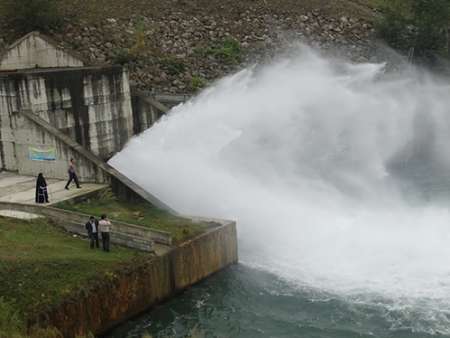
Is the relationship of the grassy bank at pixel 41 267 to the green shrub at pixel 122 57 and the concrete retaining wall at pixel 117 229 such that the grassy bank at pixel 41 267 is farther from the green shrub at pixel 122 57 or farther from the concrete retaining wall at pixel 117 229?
the green shrub at pixel 122 57

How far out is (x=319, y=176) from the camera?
3656 cm

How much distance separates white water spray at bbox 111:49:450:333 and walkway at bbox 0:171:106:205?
3.49 metres

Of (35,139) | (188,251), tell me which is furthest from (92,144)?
(188,251)

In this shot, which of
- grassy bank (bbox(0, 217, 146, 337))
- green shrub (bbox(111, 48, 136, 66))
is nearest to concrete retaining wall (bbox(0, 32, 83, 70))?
green shrub (bbox(111, 48, 136, 66))

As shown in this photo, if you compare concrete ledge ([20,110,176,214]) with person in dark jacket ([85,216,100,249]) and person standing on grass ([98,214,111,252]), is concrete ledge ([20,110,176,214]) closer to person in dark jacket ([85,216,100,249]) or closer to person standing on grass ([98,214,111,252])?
person in dark jacket ([85,216,100,249])

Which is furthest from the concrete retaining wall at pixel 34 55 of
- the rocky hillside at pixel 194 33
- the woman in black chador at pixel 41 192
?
the woman in black chador at pixel 41 192

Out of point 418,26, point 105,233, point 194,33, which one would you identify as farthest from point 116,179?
point 418,26

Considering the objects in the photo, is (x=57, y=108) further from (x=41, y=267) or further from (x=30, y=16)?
(x=30, y=16)

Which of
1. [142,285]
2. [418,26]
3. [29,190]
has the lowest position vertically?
[142,285]

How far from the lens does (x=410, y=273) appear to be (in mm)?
23969

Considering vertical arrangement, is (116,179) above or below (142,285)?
above

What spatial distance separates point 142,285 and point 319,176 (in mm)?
16956

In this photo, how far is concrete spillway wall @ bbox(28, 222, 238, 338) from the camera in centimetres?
1969

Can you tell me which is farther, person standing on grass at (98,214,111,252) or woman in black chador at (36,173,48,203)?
woman in black chador at (36,173,48,203)
